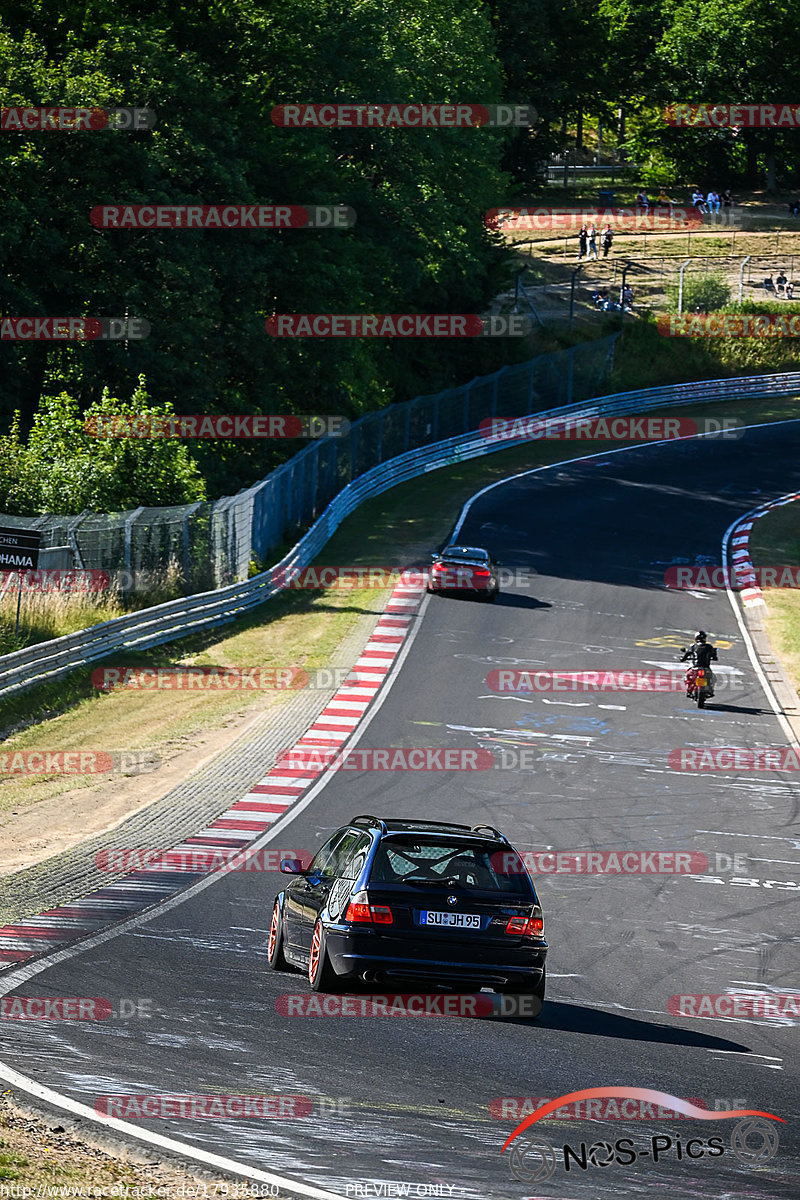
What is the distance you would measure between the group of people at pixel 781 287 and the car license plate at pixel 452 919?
75.6 meters

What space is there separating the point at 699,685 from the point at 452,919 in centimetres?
1682

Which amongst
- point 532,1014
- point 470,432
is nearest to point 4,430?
point 470,432

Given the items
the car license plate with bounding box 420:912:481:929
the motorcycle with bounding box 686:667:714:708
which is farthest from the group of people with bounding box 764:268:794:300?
the car license plate with bounding box 420:912:481:929

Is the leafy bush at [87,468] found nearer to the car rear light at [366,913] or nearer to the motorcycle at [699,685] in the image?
the motorcycle at [699,685]

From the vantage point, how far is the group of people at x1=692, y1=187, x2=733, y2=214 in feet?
333

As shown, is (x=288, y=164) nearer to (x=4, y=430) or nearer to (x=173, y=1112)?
(x=4, y=430)

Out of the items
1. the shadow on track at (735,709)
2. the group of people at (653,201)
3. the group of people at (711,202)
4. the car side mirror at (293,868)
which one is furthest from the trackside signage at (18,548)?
the group of people at (711,202)

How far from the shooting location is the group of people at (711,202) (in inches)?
3991

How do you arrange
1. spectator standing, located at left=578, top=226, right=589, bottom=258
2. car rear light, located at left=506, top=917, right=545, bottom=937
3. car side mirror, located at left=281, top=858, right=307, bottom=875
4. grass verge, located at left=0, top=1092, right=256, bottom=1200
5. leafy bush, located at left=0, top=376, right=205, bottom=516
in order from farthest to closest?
spectator standing, located at left=578, top=226, right=589, bottom=258 < leafy bush, located at left=0, top=376, right=205, bottom=516 < car side mirror, located at left=281, top=858, right=307, bottom=875 < car rear light, located at left=506, top=917, right=545, bottom=937 < grass verge, located at left=0, top=1092, right=256, bottom=1200

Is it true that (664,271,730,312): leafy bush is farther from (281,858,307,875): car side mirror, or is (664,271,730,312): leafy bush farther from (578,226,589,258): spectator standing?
(281,858,307,875): car side mirror

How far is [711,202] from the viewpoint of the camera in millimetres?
100938

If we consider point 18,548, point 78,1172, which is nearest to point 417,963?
point 78,1172

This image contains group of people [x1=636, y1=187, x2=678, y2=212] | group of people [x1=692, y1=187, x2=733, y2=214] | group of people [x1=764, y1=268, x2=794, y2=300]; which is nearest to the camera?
group of people [x1=764, y1=268, x2=794, y2=300]

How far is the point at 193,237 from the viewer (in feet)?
147
